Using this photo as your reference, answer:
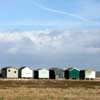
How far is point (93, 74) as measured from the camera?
14512 centimetres

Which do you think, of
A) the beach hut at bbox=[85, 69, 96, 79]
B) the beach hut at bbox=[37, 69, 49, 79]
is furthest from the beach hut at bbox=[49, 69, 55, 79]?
the beach hut at bbox=[85, 69, 96, 79]

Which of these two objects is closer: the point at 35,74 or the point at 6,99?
the point at 6,99

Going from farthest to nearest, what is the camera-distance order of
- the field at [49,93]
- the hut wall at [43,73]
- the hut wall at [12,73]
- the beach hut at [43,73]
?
the hut wall at [43,73]
the beach hut at [43,73]
the hut wall at [12,73]
the field at [49,93]

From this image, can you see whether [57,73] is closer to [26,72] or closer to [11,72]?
[26,72]

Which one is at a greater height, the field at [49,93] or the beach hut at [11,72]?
the beach hut at [11,72]

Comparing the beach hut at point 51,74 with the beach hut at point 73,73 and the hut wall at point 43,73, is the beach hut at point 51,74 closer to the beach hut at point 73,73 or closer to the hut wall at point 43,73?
the hut wall at point 43,73

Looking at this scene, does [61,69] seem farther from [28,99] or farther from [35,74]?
[28,99]

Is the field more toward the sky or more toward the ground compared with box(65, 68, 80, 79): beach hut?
more toward the ground

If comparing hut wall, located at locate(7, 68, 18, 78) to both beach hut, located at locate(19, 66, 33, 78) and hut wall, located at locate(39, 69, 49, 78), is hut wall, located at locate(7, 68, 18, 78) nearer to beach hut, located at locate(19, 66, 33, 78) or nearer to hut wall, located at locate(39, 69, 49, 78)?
beach hut, located at locate(19, 66, 33, 78)

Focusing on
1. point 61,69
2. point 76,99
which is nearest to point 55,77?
point 61,69

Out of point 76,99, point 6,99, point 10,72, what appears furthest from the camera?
point 10,72

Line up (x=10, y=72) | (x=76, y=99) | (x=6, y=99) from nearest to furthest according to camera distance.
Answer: (x=6, y=99), (x=76, y=99), (x=10, y=72)

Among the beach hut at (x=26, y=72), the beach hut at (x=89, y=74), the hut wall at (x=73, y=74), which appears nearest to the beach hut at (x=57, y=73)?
the hut wall at (x=73, y=74)

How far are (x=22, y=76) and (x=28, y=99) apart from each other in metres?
110
